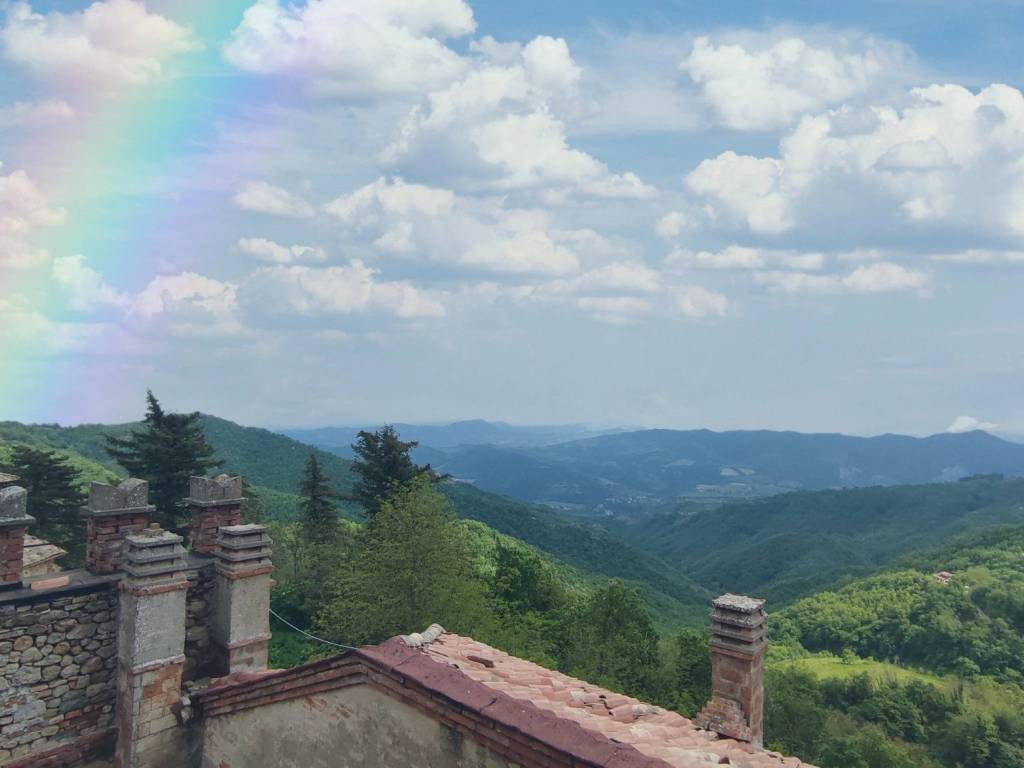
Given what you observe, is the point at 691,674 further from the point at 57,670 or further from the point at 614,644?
the point at 57,670

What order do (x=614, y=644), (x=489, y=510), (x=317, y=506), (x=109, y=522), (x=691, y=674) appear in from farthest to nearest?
1. (x=489, y=510)
2. (x=317, y=506)
3. (x=691, y=674)
4. (x=614, y=644)
5. (x=109, y=522)

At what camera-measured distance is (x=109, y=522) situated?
30.8 ft

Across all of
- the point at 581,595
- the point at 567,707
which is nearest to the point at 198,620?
the point at 567,707

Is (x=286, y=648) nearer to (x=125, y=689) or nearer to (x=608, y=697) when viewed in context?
(x=125, y=689)

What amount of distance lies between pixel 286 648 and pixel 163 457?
1170cm

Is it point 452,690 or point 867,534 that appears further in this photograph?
point 867,534

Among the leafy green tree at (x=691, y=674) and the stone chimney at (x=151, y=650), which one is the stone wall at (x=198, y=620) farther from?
the leafy green tree at (x=691, y=674)

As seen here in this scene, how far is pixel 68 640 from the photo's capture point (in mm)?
8977

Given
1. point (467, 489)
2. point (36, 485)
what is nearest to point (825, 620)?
point (467, 489)

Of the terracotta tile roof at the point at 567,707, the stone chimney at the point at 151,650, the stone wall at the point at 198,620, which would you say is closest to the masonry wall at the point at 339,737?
the terracotta tile roof at the point at 567,707

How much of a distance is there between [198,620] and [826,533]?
578ft

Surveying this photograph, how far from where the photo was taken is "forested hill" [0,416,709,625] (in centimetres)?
8981

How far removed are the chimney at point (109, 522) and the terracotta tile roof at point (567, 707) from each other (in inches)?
158

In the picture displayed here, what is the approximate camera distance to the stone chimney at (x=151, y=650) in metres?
8.91
